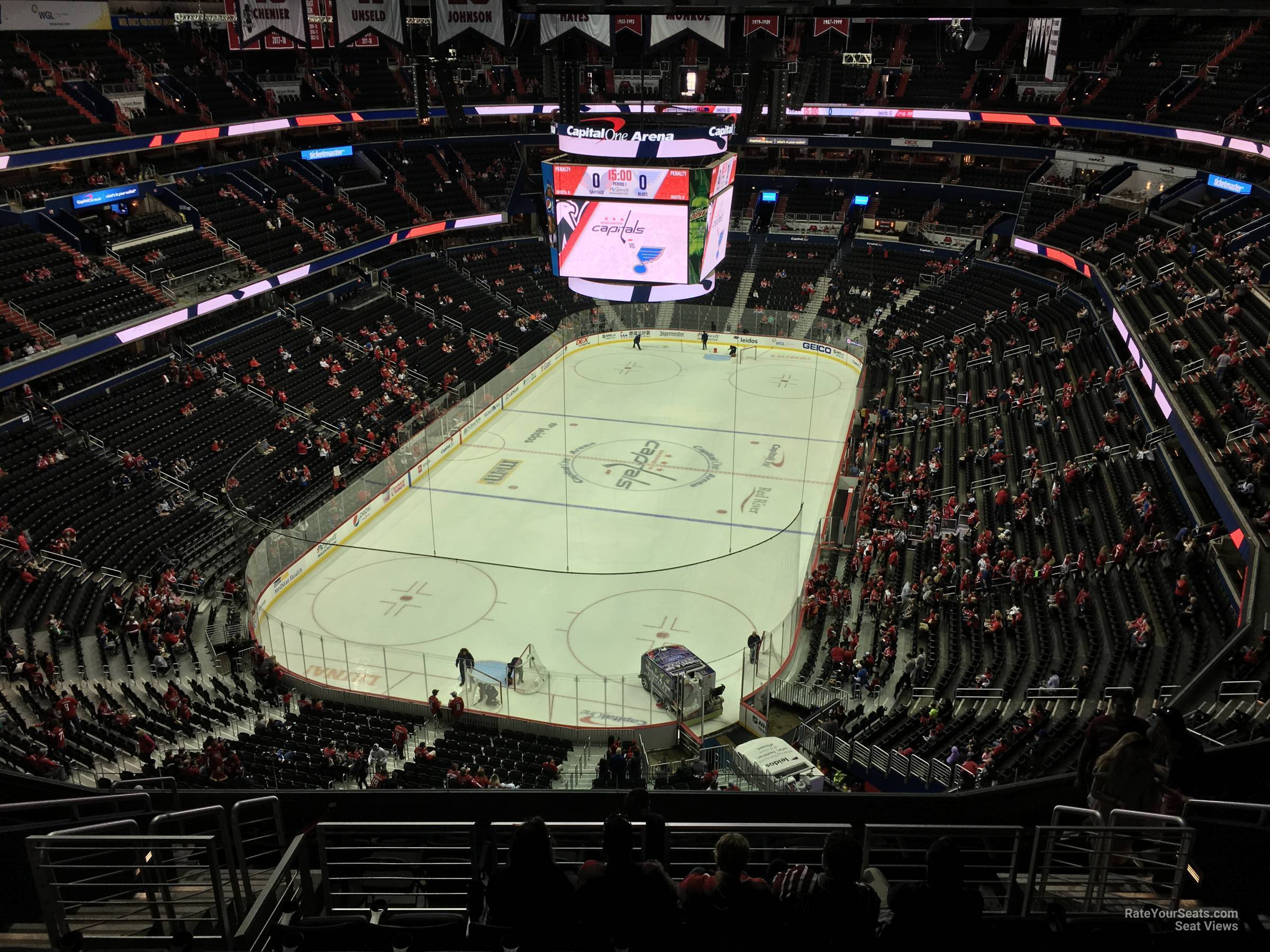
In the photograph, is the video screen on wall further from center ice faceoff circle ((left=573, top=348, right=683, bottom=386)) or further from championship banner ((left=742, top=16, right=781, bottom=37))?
center ice faceoff circle ((left=573, top=348, right=683, bottom=386))

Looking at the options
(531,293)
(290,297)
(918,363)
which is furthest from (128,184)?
(918,363)

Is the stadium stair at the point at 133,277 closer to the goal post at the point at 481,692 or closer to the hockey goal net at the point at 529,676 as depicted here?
the goal post at the point at 481,692

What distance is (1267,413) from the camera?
18125mm

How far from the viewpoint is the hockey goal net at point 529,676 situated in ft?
53.5

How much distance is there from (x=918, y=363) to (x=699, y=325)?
10.9 meters

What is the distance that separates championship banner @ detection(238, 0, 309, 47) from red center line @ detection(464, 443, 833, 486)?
43.2 ft

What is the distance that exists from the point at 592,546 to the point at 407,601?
4.91 metres

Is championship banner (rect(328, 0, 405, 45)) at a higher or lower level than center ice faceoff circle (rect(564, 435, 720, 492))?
higher

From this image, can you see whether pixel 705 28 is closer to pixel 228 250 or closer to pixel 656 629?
pixel 228 250

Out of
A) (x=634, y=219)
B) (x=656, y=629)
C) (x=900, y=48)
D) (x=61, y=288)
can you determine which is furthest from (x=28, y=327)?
(x=900, y=48)

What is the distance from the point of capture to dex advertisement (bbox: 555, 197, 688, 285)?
74.7 ft

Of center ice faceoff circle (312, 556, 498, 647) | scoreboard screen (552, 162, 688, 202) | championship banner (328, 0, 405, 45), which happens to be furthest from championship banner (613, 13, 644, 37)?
center ice faceoff circle (312, 556, 498, 647)

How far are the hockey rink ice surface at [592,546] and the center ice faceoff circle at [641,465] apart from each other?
0.27ft

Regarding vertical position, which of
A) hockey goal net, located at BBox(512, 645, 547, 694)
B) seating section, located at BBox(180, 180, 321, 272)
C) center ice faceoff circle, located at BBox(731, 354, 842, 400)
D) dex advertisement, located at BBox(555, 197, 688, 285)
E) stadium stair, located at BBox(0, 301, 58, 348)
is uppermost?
dex advertisement, located at BBox(555, 197, 688, 285)
